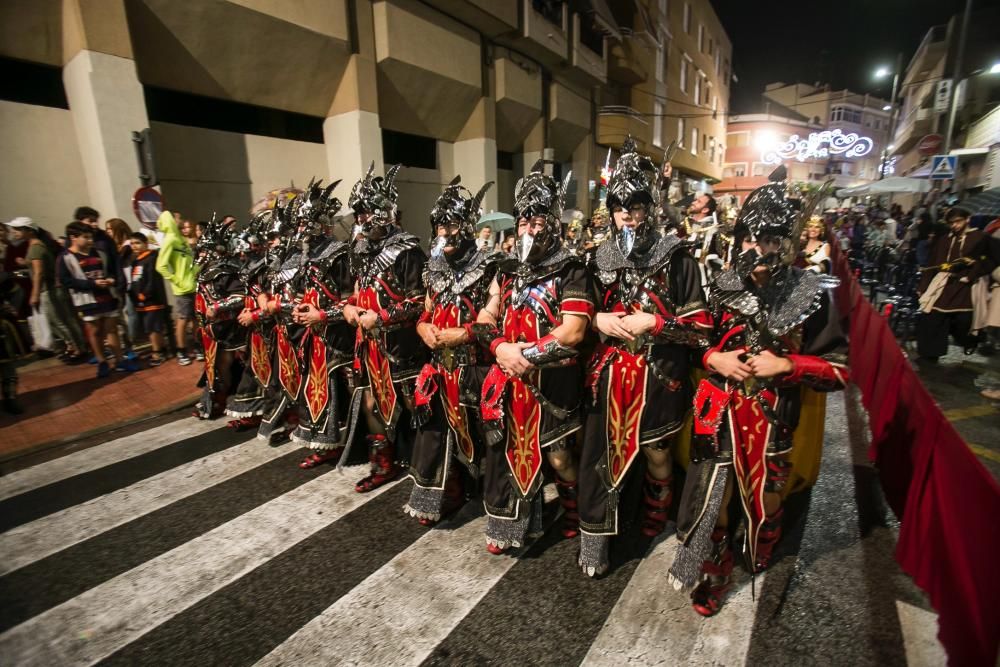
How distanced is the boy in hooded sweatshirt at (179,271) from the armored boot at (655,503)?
7199 mm

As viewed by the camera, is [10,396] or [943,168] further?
[943,168]

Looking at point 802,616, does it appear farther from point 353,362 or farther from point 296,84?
point 296,84

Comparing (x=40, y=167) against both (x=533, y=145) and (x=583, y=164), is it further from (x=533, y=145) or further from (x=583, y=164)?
(x=583, y=164)

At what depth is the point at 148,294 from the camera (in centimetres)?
745

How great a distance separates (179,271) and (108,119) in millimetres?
3009

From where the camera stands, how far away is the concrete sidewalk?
5117 millimetres

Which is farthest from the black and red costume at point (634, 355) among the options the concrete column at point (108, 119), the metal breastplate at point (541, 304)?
the concrete column at point (108, 119)

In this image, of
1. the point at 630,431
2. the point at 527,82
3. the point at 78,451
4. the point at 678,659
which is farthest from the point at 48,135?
the point at 527,82

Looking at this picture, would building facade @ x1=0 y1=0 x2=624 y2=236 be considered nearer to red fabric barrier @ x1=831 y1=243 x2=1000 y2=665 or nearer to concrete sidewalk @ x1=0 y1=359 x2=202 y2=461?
concrete sidewalk @ x1=0 y1=359 x2=202 y2=461

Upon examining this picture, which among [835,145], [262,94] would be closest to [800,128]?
[835,145]

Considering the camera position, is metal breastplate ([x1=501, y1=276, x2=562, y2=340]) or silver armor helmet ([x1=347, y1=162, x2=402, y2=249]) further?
silver armor helmet ([x1=347, y1=162, x2=402, y2=249])

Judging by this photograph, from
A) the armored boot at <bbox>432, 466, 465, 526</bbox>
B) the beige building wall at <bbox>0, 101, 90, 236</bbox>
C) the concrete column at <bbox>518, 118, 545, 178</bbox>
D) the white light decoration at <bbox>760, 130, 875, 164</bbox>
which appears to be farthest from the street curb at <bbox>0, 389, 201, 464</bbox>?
the white light decoration at <bbox>760, 130, 875, 164</bbox>

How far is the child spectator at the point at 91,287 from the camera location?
6.57 meters

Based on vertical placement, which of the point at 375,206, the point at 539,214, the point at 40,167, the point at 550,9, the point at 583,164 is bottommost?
the point at 539,214
